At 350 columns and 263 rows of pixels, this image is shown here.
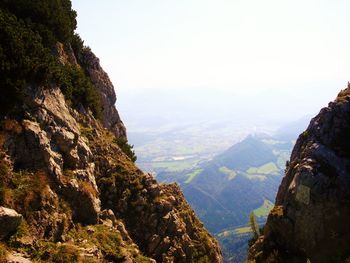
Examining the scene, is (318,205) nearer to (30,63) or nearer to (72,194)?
(72,194)

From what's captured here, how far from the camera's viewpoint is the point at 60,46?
1601 inches

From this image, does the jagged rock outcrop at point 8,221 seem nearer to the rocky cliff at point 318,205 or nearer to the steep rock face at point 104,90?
the rocky cliff at point 318,205

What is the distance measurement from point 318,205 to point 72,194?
18.9m

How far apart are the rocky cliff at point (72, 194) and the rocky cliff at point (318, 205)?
7.95m

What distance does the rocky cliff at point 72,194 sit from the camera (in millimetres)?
23172

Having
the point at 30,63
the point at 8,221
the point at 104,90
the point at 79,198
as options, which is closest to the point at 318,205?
the point at 79,198

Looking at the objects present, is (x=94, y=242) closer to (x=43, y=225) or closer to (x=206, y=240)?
(x=43, y=225)

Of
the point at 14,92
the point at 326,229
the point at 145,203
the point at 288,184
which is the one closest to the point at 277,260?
the point at 326,229

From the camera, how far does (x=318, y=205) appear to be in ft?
98.5

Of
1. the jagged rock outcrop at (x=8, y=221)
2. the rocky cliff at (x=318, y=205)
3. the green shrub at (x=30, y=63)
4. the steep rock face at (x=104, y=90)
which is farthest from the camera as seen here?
the steep rock face at (x=104, y=90)

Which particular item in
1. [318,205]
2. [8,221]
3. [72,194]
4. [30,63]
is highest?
[30,63]

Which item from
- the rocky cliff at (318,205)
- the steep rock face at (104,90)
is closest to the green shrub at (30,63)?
the steep rock face at (104,90)

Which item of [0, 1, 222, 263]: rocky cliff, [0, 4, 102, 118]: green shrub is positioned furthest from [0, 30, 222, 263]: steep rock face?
[0, 4, 102, 118]: green shrub

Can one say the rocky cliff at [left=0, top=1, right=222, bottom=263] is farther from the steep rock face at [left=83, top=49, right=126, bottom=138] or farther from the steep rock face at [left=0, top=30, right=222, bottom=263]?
the steep rock face at [left=83, top=49, right=126, bottom=138]
